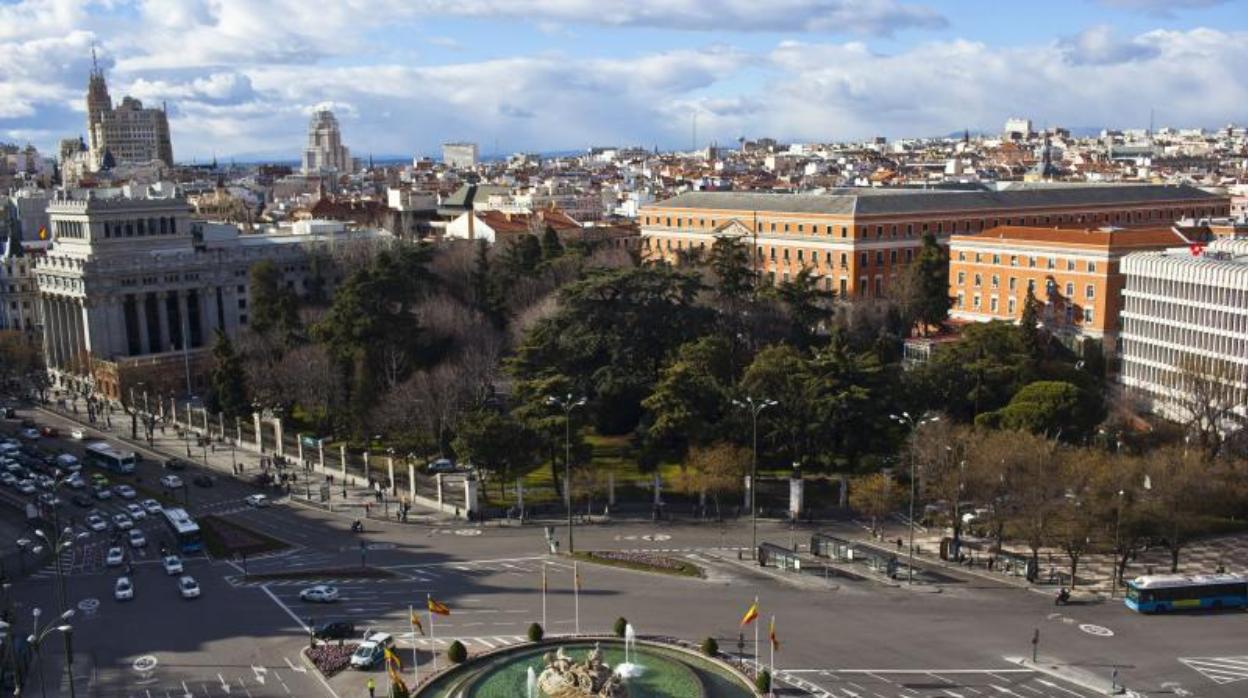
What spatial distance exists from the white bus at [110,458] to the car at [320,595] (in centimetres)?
2679

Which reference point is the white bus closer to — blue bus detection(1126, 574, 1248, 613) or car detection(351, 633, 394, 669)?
car detection(351, 633, 394, 669)

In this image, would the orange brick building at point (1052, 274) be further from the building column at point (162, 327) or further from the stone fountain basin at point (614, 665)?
the building column at point (162, 327)

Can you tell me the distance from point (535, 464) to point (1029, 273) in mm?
44563

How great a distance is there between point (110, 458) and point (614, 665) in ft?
139

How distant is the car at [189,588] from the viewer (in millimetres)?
46219

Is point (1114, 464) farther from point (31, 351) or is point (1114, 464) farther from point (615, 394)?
point (31, 351)

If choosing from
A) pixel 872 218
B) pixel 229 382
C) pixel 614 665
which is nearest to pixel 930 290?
pixel 872 218

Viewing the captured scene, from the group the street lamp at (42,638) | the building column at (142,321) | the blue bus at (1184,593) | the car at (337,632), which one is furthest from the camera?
the building column at (142,321)

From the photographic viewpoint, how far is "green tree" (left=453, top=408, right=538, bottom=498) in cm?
5672

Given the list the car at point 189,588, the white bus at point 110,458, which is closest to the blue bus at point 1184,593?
the car at point 189,588

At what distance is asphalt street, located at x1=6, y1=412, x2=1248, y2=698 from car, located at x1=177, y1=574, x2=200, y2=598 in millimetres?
341

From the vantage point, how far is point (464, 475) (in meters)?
65.6

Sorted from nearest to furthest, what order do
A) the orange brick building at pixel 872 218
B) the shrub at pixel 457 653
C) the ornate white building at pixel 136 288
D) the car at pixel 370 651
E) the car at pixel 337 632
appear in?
the shrub at pixel 457 653 → the car at pixel 370 651 → the car at pixel 337 632 → the ornate white building at pixel 136 288 → the orange brick building at pixel 872 218

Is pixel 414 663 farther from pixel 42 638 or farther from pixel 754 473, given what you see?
pixel 754 473
